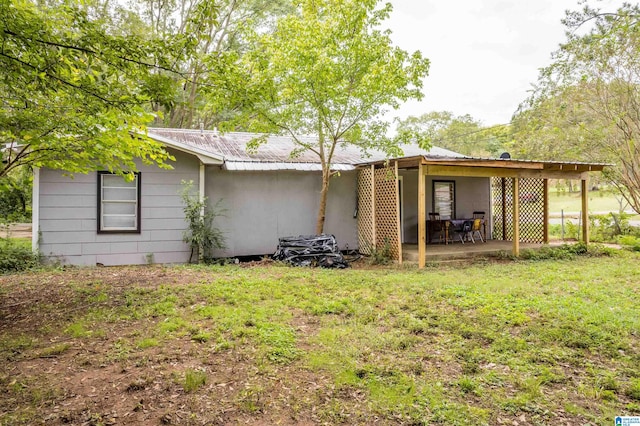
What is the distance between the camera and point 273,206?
976cm

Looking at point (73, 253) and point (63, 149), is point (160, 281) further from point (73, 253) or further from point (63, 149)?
point (73, 253)

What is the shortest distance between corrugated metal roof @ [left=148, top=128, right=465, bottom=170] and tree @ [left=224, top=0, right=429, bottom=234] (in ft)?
2.81

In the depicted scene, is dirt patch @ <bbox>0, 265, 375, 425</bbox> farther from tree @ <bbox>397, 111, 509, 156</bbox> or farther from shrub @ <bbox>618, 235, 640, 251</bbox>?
tree @ <bbox>397, 111, 509, 156</bbox>

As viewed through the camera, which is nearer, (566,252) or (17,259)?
(17,259)

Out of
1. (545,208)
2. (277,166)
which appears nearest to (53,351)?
(277,166)

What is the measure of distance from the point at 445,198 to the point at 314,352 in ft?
32.0

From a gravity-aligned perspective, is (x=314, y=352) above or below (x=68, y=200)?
below

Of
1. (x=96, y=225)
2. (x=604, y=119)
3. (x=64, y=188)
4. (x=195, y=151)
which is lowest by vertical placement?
(x=96, y=225)

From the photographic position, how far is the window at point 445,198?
1216 centimetres

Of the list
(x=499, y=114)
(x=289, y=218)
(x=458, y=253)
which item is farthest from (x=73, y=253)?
(x=499, y=114)

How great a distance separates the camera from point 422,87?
8.56 metres

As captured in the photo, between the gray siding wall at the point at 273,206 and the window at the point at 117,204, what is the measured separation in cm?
158

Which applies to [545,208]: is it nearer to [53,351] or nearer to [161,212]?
[161,212]

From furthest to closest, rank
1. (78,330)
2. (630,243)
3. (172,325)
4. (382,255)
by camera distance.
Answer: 1. (630,243)
2. (382,255)
3. (172,325)
4. (78,330)
